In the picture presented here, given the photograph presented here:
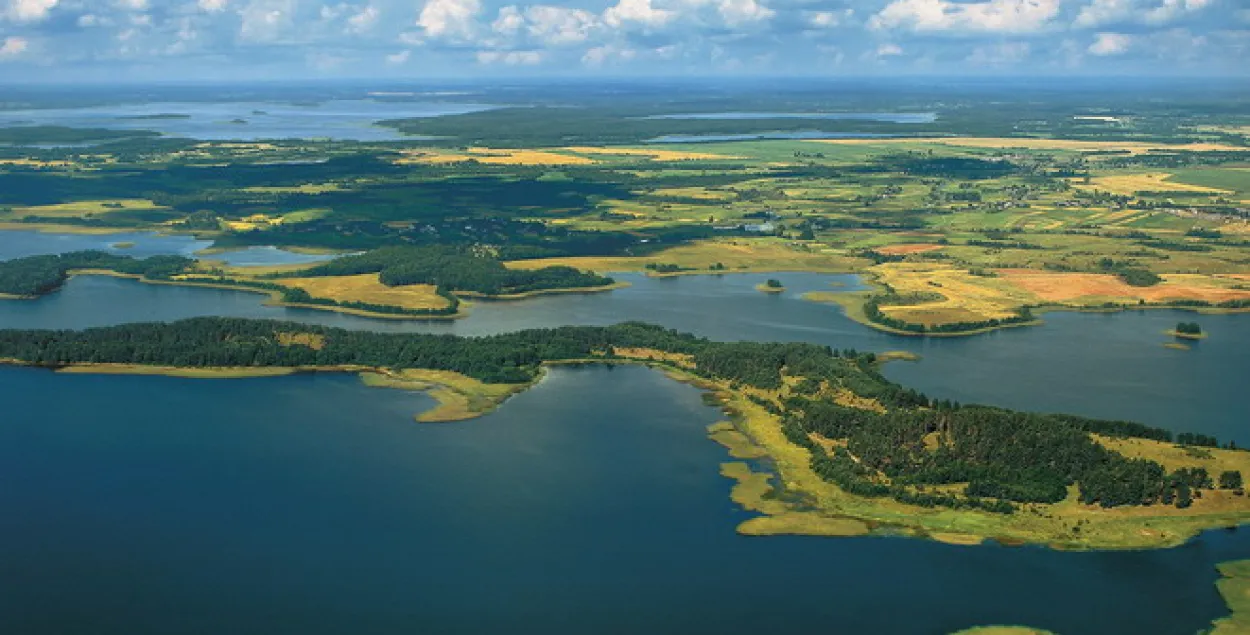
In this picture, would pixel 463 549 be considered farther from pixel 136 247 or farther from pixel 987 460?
pixel 136 247

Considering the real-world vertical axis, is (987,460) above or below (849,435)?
above

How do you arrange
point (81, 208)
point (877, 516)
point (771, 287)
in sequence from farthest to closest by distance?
point (81, 208) → point (771, 287) → point (877, 516)

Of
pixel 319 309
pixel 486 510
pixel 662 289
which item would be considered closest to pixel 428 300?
pixel 319 309

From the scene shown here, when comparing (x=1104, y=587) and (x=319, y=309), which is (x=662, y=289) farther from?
(x=1104, y=587)

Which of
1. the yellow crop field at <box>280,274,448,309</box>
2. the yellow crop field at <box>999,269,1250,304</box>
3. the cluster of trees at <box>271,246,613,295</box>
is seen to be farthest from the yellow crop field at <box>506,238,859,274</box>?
the yellow crop field at <box>999,269,1250,304</box>

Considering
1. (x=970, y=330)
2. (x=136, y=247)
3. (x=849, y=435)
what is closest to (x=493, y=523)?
(x=849, y=435)

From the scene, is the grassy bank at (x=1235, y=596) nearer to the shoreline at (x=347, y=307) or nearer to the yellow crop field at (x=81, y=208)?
the shoreline at (x=347, y=307)

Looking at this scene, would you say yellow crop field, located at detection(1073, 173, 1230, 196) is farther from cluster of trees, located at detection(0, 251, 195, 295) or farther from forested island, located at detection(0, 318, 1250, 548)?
cluster of trees, located at detection(0, 251, 195, 295)
